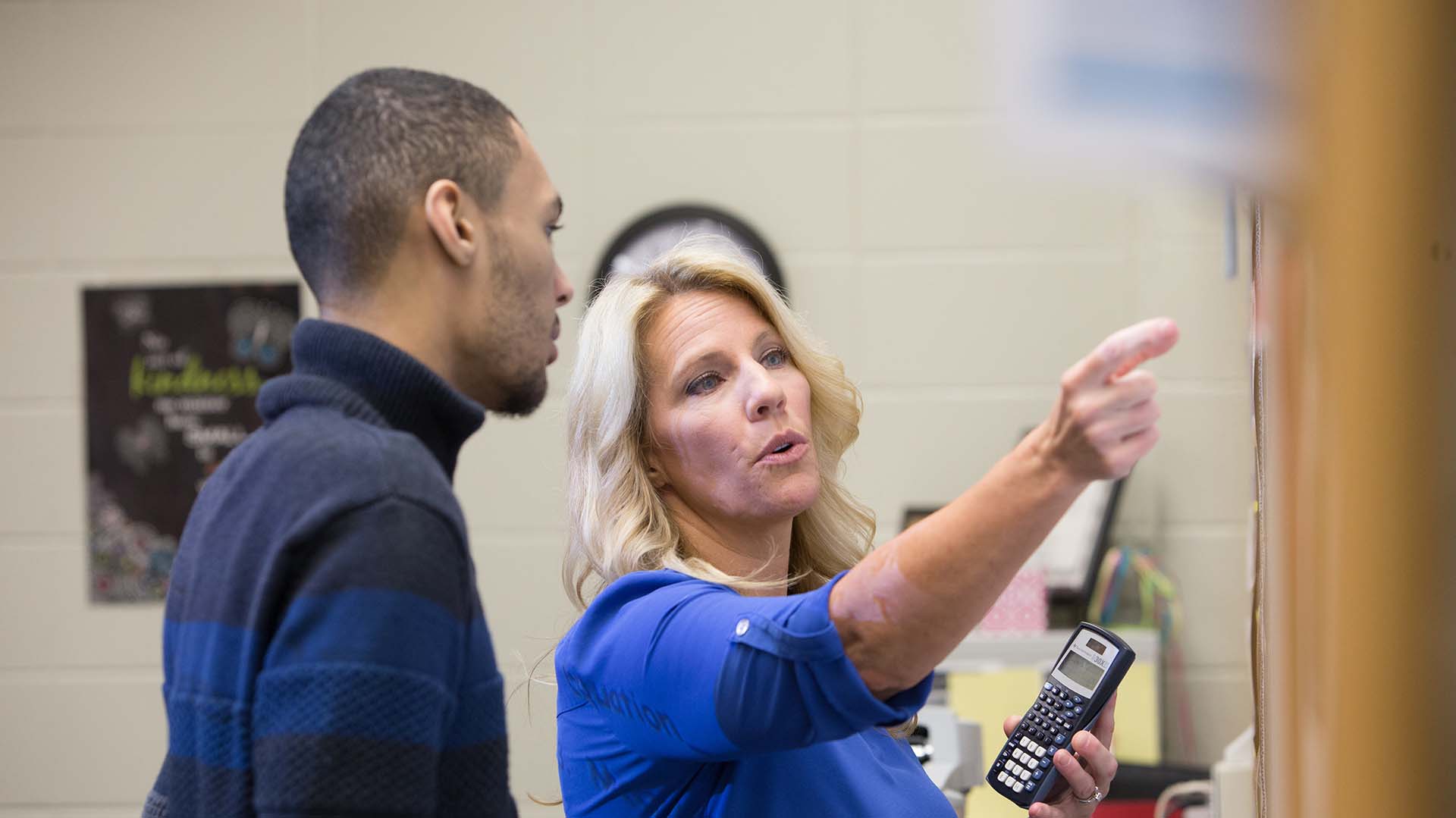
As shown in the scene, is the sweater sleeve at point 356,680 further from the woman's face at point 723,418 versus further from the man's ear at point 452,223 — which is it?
the woman's face at point 723,418

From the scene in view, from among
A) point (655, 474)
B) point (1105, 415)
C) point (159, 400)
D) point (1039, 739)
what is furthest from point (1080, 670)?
point (159, 400)

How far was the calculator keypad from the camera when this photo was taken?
1.30 m

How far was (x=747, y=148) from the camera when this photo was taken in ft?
10.3

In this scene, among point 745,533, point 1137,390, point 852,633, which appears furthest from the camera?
point 745,533

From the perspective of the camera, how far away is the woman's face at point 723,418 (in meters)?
1.36

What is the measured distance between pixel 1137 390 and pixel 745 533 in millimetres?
813

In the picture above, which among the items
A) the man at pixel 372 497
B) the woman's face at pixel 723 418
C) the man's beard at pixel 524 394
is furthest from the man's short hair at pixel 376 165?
the woman's face at pixel 723 418

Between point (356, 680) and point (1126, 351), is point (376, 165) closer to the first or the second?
point (356, 680)

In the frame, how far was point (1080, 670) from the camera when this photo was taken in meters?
1.36

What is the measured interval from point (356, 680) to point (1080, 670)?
2.90ft

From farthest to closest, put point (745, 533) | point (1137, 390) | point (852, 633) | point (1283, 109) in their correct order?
1. point (745, 533)
2. point (852, 633)
3. point (1137, 390)
4. point (1283, 109)

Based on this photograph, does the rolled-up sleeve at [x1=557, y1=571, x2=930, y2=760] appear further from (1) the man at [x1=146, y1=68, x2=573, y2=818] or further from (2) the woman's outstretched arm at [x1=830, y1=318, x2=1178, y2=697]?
(1) the man at [x1=146, y1=68, x2=573, y2=818]

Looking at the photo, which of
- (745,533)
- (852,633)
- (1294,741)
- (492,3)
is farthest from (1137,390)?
(492,3)

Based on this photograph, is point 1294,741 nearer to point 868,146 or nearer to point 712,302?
point 712,302
